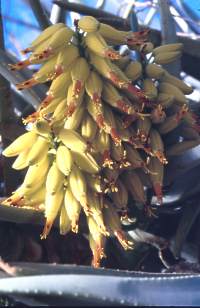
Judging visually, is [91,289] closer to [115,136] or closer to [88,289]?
[88,289]

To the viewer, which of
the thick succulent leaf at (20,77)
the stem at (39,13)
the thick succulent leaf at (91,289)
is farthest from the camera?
the stem at (39,13)

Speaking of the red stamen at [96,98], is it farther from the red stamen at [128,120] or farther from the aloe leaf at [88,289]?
the aloe leaf at [88,289]

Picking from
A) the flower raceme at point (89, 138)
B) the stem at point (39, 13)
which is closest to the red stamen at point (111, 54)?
the flower raceme at point (89, 138)

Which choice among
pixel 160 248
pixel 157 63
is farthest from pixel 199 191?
pixel 157 63

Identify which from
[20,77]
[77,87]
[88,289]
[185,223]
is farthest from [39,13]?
[88,289]

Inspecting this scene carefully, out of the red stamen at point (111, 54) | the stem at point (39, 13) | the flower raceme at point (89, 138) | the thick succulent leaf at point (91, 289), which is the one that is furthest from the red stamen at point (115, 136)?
the stem at point (39, 13)

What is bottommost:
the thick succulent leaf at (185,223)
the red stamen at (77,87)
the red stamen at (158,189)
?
the thick succulent leaf at (185,223)

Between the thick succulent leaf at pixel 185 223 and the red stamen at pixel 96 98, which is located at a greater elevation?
the red stamen at pixel 96 98

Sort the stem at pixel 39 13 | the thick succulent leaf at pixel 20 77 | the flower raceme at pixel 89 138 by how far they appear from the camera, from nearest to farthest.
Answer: the flower raceme at pixel 89 138 < the thick succulent leaf at pixel 20 77 < the stem at pixel 39 13

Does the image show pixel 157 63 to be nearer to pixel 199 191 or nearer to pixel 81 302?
pixel 199 191

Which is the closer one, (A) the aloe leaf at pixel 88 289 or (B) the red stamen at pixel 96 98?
(A) the aloe leaf at pixel 88 289

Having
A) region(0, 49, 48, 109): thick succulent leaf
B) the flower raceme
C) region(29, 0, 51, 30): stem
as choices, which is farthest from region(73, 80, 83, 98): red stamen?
region(29, 0, 51, 30): stem

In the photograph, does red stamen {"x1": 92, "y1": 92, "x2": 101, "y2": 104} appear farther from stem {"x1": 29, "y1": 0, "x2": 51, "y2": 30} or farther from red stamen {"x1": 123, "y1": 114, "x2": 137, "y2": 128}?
stem {"x1": 29, "y1": 0, "x2": 51, "y2": 30}
